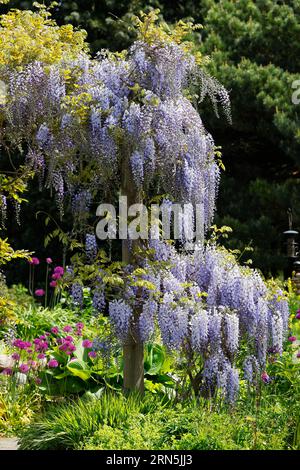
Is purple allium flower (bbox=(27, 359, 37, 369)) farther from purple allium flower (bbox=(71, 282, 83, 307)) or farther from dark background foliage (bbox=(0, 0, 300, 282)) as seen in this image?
dark background foliage (bbox=(0, 0, 300, 282))

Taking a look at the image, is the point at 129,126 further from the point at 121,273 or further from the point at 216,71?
the point at 216,71

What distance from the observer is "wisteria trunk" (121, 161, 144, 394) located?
20.2ft

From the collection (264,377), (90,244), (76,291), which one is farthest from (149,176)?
(264,377)

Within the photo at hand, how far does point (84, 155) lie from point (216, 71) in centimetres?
679

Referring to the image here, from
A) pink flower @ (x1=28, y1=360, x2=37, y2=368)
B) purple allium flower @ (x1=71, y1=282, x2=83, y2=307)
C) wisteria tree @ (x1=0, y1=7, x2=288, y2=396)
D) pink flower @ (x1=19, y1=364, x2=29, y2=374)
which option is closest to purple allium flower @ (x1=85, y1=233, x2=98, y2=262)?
wisteria tree @ (x1=0, y1=7, x2=288, y2=396)

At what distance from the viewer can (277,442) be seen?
4.86 m

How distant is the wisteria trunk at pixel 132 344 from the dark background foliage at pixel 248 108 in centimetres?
589

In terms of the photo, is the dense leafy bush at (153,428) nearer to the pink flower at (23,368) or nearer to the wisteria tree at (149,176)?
the wisteria tree at (149,176)

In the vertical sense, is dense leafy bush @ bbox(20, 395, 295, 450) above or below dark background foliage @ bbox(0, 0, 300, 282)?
below

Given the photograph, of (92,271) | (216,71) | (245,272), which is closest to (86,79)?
(92,271)

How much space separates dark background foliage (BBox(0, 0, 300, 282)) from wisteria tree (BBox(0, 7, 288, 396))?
19.0ft

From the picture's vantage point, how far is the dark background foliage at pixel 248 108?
40.8ft

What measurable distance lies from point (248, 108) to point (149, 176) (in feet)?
23.1
